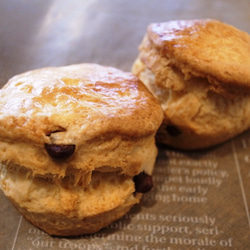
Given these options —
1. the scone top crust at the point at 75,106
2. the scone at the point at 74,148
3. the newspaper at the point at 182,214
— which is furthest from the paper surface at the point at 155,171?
the scone top crust at the point at 75,106

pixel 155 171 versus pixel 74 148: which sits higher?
pixel 74 148

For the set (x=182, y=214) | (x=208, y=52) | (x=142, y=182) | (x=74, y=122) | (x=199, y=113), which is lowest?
(x=182, y=214)

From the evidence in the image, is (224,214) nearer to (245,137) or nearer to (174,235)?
(174,235)

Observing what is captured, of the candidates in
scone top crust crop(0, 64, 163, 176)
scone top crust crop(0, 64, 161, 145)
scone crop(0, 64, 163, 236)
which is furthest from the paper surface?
scone top crust crop(0, 64, 161, 145)

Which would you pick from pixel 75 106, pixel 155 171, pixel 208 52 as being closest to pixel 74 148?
pixel 75 106

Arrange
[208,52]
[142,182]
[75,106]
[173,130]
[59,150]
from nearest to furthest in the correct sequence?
[59,150], [75,106], [142,182], [208,52], [173,130]

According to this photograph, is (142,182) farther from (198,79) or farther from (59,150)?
(198,79)
